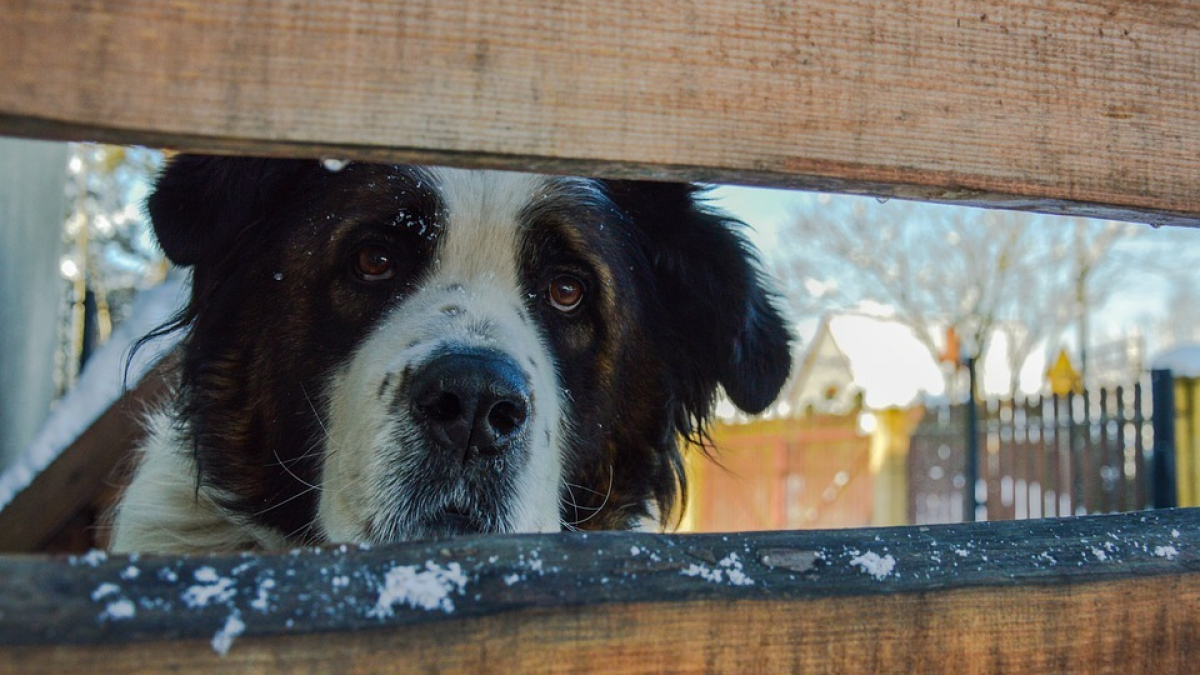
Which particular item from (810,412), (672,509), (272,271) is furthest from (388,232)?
(810,412)

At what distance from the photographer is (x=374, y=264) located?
2.71 metres

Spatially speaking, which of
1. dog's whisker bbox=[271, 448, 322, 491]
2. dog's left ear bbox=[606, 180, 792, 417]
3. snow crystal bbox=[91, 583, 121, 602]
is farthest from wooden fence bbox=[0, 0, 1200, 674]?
dog's left ear bbox=[606, 180, 792, 417]

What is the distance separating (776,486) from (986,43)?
1857 centimetres

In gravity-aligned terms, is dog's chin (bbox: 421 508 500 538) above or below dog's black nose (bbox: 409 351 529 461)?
below

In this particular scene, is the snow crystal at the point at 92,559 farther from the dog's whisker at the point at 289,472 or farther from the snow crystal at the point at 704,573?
the dog's whisker at the point at 289,472

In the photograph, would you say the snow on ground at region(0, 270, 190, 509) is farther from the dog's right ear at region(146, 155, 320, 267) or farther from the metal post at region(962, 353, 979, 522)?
the metal post at region(962, 353, 979, 522)


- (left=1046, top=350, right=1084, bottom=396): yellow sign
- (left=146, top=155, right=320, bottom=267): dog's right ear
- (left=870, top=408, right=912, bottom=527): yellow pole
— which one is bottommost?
(left=870, top=408, right=912, bottom=527): yellow pole

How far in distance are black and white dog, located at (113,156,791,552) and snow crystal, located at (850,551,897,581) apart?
1.11 m

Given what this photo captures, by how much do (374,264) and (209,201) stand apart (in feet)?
1.71

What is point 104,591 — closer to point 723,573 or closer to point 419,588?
point 419,588

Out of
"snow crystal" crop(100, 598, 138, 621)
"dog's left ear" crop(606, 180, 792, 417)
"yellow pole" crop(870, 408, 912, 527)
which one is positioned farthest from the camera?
"yellow pole" crop(870, 408, 912, 527)

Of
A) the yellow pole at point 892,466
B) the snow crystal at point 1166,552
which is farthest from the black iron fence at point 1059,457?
the snow crystal at point 1166,552

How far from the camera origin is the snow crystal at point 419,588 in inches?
41.1

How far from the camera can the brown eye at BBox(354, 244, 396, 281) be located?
2703 millimetres
